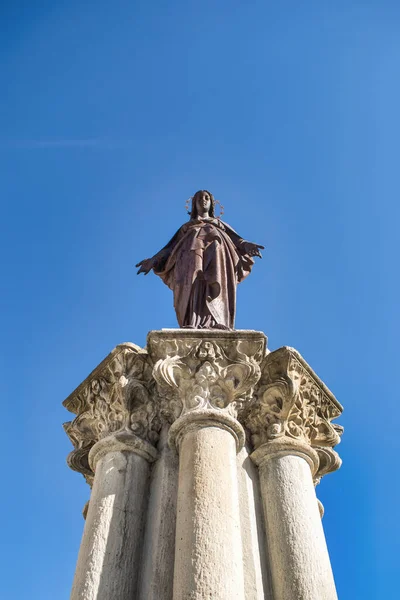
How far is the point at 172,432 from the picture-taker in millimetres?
5016

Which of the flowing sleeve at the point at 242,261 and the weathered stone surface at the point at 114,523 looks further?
the flowing sleeve at the point at 242,261

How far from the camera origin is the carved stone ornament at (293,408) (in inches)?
214

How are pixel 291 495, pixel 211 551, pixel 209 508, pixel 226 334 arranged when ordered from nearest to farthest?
pixel 211 551, pixel 209 508, pixel 291 495, pixel 226 334

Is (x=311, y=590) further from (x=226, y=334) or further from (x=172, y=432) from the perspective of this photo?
(x=226, y=334)

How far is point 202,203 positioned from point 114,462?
500 cm

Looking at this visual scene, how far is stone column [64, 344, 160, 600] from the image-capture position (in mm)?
4223

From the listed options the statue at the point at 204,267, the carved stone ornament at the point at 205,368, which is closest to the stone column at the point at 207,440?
the carved stone ornament at the point at 205,368

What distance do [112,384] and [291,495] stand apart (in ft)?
6.83

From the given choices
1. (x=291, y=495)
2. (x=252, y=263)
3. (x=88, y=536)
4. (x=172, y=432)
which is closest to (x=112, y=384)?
(x=172, y=432)

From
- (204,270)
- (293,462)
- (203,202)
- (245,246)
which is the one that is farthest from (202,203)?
(293,462)

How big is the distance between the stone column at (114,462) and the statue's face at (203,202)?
375 cm

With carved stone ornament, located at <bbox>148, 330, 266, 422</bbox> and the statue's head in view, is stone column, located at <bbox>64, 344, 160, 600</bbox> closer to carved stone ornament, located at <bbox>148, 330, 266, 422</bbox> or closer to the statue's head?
carved stone ornament, located at <bbox>148, 330, 266, 422</bbox>

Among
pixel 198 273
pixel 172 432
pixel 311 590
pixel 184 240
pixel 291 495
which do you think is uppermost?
pixel 184 240

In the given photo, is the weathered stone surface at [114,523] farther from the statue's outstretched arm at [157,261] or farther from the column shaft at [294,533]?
the statue's outstretched arm at [157,261]
